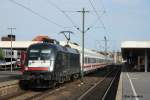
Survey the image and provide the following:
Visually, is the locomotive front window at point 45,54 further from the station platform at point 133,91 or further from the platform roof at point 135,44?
the platform roof at point 135,44

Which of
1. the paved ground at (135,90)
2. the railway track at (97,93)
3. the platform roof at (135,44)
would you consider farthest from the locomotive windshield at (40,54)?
the platform roof at (135,44)

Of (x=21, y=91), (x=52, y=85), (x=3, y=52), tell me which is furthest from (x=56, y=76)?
(x=3, y=52)

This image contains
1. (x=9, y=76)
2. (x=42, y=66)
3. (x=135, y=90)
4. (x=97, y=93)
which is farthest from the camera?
(x=9, y=76)

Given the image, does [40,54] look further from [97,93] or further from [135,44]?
[135,44]

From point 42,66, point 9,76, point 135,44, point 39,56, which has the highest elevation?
point 135,44

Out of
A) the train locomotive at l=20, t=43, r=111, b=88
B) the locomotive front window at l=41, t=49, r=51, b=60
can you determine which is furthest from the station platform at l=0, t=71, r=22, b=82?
the locomotive front window at l=41, t=49, r=51, b=60

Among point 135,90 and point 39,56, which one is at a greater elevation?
point 39,56

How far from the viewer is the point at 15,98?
2089 centimetres

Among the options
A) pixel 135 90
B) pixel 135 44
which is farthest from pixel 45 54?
pixel 135 44

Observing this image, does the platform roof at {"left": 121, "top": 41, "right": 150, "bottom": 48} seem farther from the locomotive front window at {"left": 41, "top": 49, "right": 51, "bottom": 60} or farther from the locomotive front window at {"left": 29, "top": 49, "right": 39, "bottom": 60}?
the locomotive front window at {"left": 29, "top": 49, "right": 39, "bottom": 60}

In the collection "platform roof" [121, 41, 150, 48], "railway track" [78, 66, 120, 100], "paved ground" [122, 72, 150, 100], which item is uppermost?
"platform roof" [121, 41, 150, 48]

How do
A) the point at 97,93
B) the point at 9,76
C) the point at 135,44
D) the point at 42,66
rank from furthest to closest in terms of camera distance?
the point at 135,44, the point at 9,76, the point at 42,66, the point at 97,93

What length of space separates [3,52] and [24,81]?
197 ft

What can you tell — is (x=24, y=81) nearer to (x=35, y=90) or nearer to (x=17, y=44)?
(x=35, y=90)
